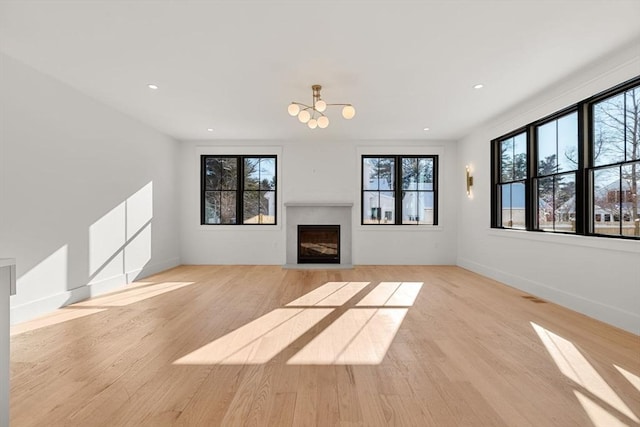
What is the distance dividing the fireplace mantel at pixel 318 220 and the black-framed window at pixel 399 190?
436mm

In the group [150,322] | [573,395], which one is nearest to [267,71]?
[150,322]

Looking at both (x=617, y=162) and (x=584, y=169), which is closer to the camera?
(x=617, y=162)

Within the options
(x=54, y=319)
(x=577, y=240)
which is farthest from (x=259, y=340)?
(x=577, y=240)

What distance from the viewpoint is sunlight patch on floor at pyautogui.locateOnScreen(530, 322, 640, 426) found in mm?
1834

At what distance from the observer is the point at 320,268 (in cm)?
652

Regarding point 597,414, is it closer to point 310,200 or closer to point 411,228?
point 411,228

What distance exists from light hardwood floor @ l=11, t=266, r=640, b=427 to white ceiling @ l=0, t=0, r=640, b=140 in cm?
270

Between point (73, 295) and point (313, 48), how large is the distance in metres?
4.14

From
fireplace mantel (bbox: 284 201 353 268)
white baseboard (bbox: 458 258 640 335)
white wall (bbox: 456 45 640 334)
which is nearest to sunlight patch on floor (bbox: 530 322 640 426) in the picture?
white baseboard (bbox: 458 258 640 335)

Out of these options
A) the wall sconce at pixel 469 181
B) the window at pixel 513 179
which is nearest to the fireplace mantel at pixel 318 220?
the wall sconce at pixel 469 181

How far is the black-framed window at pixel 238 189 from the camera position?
7.04 m

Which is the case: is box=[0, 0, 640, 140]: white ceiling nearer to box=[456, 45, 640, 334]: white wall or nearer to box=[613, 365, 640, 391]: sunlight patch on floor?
box=[456, 45, 640, 334]: white wall

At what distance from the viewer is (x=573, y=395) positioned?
1926 millimetres

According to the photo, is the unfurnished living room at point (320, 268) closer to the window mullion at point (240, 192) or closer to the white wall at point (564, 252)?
the white wall at point (564, 252)
